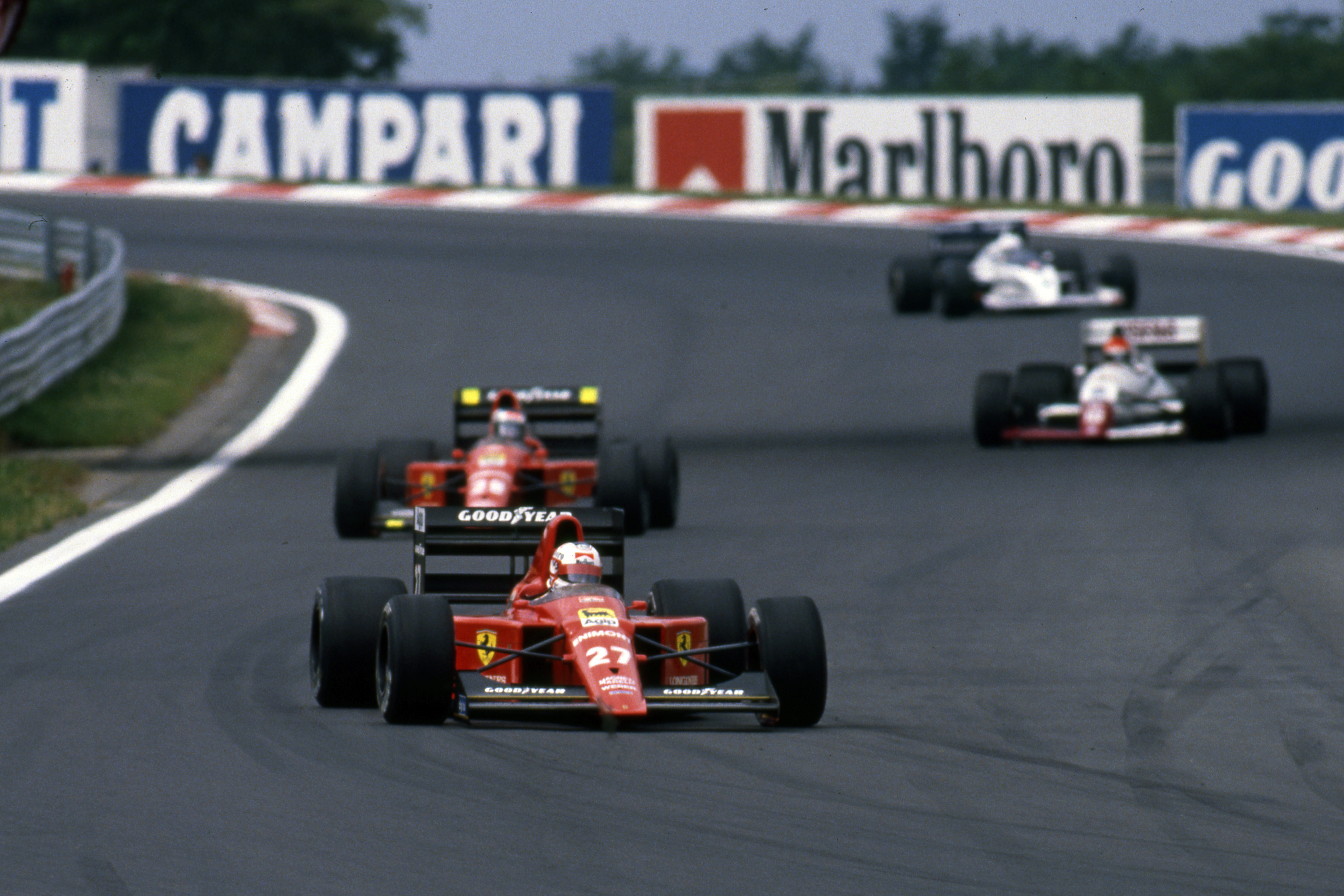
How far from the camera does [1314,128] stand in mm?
39594

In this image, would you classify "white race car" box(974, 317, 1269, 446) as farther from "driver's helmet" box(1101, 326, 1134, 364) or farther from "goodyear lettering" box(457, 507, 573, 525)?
"goodyear lettering" box(457, 507, 573, 525)

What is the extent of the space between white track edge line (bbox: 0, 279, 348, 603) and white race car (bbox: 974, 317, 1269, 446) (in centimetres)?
602

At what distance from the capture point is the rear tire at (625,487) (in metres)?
16.0

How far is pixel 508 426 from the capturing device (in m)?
16.6

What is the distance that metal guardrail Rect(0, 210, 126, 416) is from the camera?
71.7 ft

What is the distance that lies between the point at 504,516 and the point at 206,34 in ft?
212

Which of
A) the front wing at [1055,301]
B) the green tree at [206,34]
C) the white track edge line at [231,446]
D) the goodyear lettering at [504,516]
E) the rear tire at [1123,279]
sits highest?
the green tree at [206,34]

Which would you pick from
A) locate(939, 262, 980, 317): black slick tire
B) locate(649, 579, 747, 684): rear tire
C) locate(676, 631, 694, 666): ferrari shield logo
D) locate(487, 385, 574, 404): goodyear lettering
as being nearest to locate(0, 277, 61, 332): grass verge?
locate(939, 262, 980, 317): black slick tire

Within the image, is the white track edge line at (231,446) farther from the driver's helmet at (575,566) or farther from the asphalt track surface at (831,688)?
the driver's helmet at (575,566)

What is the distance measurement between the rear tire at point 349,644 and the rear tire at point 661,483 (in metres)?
6.12

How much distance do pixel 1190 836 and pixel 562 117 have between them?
119ft

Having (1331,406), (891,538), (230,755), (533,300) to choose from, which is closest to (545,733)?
(230,755)

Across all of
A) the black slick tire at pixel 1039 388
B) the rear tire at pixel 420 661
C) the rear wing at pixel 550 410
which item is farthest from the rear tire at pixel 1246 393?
the rear tire at pixel 420 661

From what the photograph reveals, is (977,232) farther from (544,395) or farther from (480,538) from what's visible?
(480,538)
